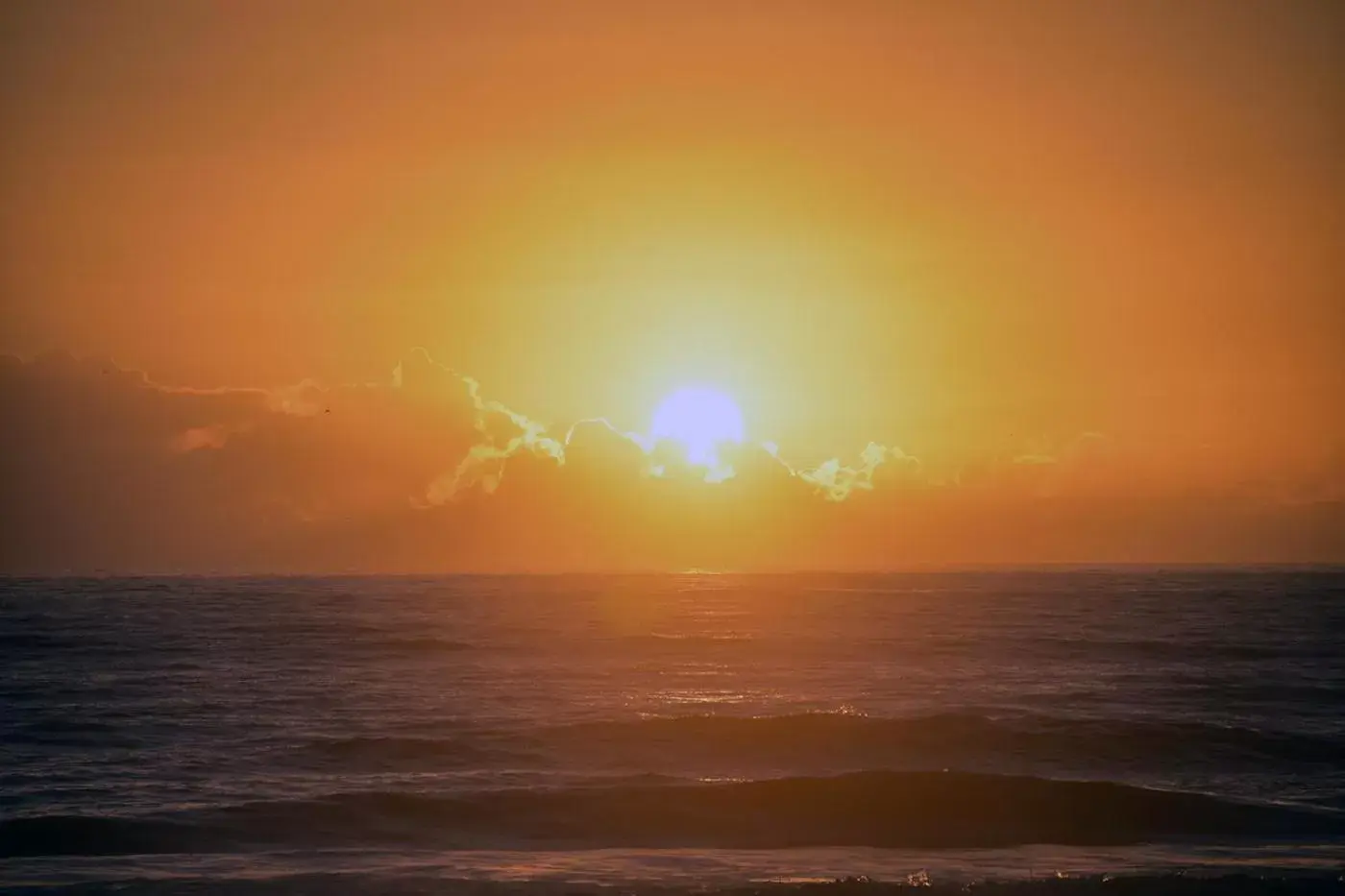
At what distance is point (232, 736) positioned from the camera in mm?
35719

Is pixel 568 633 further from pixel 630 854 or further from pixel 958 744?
pixel 630 854

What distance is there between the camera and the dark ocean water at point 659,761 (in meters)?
23.5

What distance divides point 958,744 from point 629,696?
1320 centimetres

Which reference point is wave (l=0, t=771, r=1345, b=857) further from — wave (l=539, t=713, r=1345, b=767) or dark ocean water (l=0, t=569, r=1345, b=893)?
wave (l=539, t=713, r=1345, b=767)

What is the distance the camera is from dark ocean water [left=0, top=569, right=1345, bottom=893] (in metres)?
23.5

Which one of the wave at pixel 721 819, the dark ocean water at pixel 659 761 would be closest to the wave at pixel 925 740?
the dark ocean water at pixel 659 761

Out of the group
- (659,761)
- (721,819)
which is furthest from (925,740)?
(721,819)

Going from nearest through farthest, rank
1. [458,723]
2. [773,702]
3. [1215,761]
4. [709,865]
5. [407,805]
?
[709,865] → [407,805] → [1215,761] → [458,723] → [773,702]

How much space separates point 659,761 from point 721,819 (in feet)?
18.8

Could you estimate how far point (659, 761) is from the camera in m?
33.0

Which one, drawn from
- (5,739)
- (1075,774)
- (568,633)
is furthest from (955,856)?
(568,633)

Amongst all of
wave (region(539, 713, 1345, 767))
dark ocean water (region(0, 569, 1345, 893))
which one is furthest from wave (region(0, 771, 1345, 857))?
wave (region(539, 713, 1345, 767))

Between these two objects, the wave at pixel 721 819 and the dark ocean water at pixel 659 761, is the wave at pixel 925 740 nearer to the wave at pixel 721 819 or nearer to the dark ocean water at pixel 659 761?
the dark ocean water at pixel 659 761

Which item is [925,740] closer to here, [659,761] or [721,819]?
[659,761]
